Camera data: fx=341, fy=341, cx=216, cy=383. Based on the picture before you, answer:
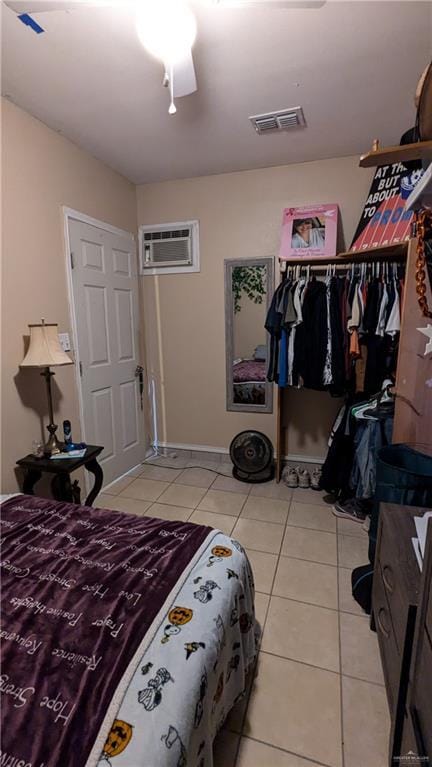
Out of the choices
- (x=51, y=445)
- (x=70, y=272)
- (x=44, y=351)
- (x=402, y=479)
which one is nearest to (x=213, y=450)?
(x=51, y=445)

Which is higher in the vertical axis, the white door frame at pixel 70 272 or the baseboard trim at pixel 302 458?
the white door frame at pixel 70 272

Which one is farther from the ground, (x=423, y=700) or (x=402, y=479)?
(x=402, y=479)

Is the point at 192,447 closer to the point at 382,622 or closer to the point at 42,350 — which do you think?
the point at 42,350

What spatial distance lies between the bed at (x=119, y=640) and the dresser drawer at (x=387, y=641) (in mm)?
468

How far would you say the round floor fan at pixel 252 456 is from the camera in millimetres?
2965

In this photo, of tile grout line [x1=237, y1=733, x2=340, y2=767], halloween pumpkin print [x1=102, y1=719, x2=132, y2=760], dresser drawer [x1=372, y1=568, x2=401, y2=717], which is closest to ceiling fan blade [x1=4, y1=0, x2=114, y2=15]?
halloween pumpkin print [x1=102, y1=719, x2=132, y2=760]

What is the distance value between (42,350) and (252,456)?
73.6 inches

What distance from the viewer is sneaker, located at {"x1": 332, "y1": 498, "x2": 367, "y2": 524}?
7.95ft

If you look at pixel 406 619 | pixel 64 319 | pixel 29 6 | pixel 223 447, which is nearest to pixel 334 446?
pixel 223 447

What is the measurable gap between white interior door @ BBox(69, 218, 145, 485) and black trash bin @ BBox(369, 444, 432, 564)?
209 cm

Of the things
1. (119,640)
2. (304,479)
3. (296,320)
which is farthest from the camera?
(304,479)

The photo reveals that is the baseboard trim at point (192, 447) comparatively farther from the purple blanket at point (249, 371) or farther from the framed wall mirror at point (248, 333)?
the purple blanket at point (249, 371)

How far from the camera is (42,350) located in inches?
78.1

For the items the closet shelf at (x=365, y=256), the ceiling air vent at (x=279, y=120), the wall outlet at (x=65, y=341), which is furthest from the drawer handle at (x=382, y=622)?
the ceiling air vent at (x=279, y=120)
